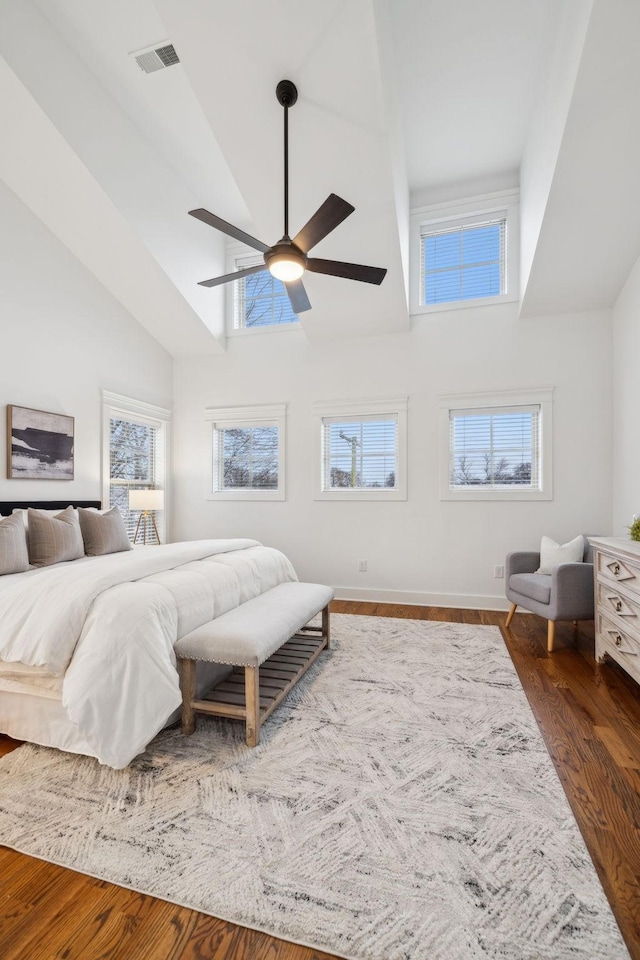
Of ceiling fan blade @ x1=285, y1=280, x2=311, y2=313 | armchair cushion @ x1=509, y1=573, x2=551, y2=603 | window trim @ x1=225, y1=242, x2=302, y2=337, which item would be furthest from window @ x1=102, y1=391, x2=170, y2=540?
armchair cushion @ x1=509, y1=573, x2=551, y2=603

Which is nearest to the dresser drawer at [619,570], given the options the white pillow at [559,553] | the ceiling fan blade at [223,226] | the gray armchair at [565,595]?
Result: the gray armchair at [565,595]

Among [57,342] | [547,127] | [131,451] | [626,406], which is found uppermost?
[547,127]

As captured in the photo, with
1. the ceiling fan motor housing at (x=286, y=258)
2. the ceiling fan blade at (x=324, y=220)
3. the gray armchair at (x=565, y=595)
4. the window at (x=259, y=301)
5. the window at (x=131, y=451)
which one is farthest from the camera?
the window at (x=259, y=301)

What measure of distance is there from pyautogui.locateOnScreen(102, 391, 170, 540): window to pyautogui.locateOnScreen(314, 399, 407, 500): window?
1.94 m

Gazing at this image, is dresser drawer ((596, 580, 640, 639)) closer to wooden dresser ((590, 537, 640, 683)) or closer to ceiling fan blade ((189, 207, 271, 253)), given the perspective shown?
wooden dresser ((590, 537, 640, 683))

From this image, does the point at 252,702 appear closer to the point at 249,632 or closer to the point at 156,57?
the point at 249,632

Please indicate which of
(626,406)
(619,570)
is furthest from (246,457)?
(619,570)

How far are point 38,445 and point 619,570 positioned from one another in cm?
438

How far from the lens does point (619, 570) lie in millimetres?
2824

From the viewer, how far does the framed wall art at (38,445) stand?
3660mm

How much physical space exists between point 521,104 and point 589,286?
1.57 m

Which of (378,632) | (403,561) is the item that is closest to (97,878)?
(378,632)

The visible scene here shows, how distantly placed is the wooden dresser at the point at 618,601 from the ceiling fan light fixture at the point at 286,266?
8.18 feet

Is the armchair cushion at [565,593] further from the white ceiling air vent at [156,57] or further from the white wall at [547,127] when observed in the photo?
the white ceiling air vent at [156,57]
